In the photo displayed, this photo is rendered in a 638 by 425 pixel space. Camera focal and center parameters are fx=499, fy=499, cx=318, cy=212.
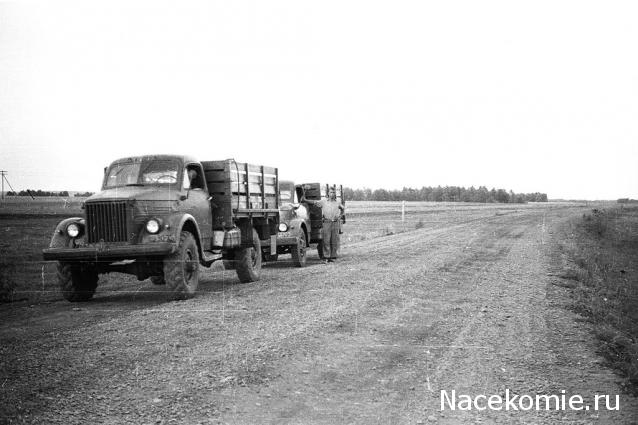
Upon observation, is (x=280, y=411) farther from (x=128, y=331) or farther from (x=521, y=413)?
(x=128, y=331)

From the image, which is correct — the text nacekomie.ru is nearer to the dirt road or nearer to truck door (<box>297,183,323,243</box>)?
the dirt road

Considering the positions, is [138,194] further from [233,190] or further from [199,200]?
[233,190]

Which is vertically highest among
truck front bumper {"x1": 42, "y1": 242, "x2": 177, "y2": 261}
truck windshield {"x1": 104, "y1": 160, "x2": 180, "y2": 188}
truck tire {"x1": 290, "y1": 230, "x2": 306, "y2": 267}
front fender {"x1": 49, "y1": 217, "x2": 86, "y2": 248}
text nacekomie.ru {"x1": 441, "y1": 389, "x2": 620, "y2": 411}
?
truck windshield {"x1": 104, "y1": 160, "x2": 180, "y2": 188}

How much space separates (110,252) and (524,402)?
23.1 ft

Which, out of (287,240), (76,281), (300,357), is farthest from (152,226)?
(287,240)

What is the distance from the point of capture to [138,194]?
9.28 m

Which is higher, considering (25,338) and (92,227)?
(92,227)

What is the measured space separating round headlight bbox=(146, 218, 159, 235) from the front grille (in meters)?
0.41

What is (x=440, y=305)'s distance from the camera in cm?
851

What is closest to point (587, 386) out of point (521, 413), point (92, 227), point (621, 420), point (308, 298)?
point (621, 420)

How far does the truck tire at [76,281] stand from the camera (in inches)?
370

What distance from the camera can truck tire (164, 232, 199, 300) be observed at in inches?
354

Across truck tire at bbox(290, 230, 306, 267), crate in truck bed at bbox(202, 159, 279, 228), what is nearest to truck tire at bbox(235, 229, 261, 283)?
crate in truck bed at bbox(202, 159, 279, 228)

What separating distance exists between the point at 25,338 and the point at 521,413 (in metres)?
5.94
